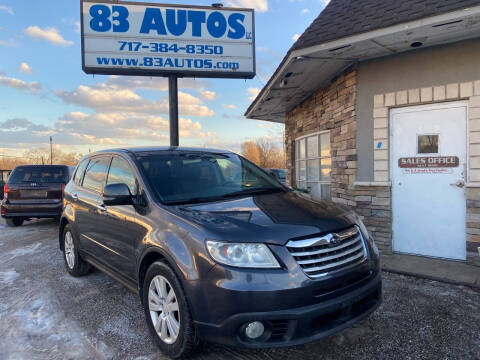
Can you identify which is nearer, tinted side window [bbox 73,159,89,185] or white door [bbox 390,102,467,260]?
tinted side window [bbox 73,159,89,185]

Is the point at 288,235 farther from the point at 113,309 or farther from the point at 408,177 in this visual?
the point at 408,177

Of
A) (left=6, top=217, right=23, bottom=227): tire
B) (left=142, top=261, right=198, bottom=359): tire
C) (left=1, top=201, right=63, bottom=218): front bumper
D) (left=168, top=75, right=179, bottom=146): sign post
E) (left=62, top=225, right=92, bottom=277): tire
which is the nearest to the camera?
(left=142, top=261, right=198, bottom=359): tire

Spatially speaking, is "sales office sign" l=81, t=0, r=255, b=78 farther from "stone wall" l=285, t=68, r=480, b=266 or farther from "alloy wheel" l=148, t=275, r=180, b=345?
"alloy wheel" l=148, t=275, r=180, b=345

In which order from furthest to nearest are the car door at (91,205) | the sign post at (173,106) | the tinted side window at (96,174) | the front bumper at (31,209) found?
1. the sign post at (173,106)
2. the front bumper at (31,209)
3. the tinted side window at (96,174)
4. the car door at (91,205)

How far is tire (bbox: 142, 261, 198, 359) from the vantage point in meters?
2.40

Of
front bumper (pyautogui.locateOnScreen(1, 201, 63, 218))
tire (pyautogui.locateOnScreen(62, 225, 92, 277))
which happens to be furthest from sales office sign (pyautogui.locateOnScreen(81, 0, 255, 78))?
tire (pyautogui.locateOnScreen(62, 225, 92, 277))

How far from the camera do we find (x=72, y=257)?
15.2 feet

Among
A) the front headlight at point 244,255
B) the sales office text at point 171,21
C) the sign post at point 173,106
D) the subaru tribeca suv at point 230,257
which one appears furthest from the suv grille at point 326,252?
the sales office text at point 171,21

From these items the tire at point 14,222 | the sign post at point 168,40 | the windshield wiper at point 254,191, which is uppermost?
the sign post at point 168,40

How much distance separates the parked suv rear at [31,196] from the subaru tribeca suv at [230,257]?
5.90 m

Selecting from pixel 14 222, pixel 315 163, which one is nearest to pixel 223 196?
pixel 315 163

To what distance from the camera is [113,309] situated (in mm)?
3543

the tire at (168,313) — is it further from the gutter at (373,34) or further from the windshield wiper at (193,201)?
the gutter at (373,34)

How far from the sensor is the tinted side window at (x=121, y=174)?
10.8 feet
